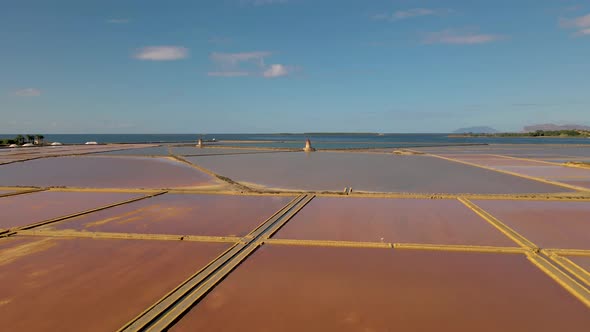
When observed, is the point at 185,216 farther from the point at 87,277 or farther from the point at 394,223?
the point at 394,223

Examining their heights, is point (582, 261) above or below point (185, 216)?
below

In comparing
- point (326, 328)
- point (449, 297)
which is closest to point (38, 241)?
point (326, 328)

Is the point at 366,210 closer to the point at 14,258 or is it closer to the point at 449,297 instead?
the point at 449,297

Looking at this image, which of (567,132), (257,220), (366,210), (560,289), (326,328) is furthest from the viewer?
(567,132)

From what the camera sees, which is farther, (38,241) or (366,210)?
(366,210)

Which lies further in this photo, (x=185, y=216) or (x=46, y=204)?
(x=46, y=204)

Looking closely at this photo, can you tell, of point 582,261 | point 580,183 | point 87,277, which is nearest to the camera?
point 87,277

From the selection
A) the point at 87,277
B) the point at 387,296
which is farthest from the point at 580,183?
the point at 87,277
